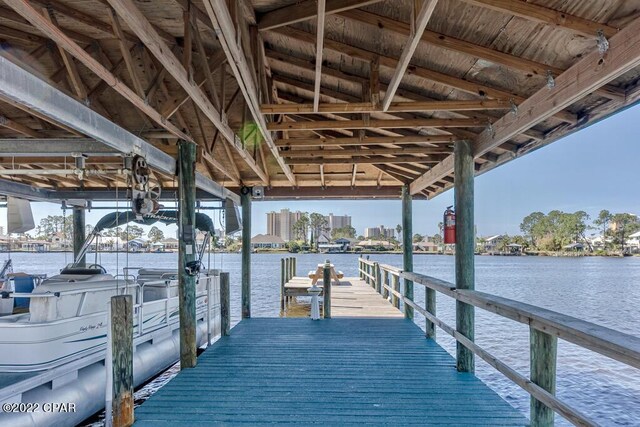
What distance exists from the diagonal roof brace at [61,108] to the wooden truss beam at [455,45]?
198 cm

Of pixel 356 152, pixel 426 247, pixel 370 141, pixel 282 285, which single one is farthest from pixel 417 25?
pixel 426 247

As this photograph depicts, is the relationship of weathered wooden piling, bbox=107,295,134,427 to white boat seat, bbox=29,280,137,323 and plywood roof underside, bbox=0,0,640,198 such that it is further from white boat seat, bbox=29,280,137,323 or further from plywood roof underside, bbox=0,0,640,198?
plywood roof underside, bbox=0,0,640,198

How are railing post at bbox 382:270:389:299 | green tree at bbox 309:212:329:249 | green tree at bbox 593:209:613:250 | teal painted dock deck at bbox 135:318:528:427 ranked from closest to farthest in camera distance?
teal painted dock deck at bbox 135:318:528:427 < railing post at bbox 382:270:389:299 < green tree at bbox 593:209:613:250 < green tree at bbox 309:212:329:249

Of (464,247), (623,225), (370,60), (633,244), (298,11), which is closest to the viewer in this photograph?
(298,11)

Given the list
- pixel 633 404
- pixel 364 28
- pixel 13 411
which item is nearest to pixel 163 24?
pixel 364 28

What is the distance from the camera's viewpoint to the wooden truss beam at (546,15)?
239cm

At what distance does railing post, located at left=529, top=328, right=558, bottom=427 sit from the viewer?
2.63 meters

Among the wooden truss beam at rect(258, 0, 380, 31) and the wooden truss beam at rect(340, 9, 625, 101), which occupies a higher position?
the wooden truss beam at rect(258, 0, 380, 31)

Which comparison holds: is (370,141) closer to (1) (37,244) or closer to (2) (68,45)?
(2) (68,45)

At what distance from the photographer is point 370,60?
3604 mm

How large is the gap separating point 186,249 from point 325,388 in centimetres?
205

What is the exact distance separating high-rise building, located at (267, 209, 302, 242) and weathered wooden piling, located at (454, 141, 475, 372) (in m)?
77.3

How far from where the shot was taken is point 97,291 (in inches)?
187

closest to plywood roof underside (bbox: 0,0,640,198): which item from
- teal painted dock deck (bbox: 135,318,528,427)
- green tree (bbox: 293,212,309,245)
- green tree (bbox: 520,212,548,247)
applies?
teal painted dock deck (bbox: 135,318,528,427)
